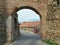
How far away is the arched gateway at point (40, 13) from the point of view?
19047mm

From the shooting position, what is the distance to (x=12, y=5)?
1919 centimetres

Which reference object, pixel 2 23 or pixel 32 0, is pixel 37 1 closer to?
pixel 32 0

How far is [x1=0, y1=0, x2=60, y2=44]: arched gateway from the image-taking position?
19.0m

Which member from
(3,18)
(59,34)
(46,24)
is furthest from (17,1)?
(59,34)

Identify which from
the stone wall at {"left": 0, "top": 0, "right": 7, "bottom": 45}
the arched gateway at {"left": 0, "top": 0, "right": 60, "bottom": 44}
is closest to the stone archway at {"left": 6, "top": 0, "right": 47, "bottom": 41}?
the arched gateway at {"left": 0, "top": 0, "right": 60, "bottom": 44}

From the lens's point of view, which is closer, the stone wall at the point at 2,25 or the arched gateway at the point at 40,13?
the stone wall at the point at 2,25

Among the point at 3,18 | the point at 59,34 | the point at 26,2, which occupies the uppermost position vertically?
the point at 26,2

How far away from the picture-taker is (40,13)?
19.2m

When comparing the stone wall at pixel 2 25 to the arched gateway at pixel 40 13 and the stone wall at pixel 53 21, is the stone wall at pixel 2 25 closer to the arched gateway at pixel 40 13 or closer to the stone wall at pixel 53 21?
the arched gateway at pixel 40 13

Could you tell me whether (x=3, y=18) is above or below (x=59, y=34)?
above

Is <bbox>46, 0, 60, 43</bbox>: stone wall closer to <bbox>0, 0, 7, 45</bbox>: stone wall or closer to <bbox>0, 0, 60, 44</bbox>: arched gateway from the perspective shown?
<bbox>0, 0, 60, 44</bbox>: arched gateway

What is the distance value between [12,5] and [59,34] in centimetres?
434

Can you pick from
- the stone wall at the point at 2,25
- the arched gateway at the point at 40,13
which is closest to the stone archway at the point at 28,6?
the arched gateway at the point at 40,13

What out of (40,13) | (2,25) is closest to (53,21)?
(40,13)
